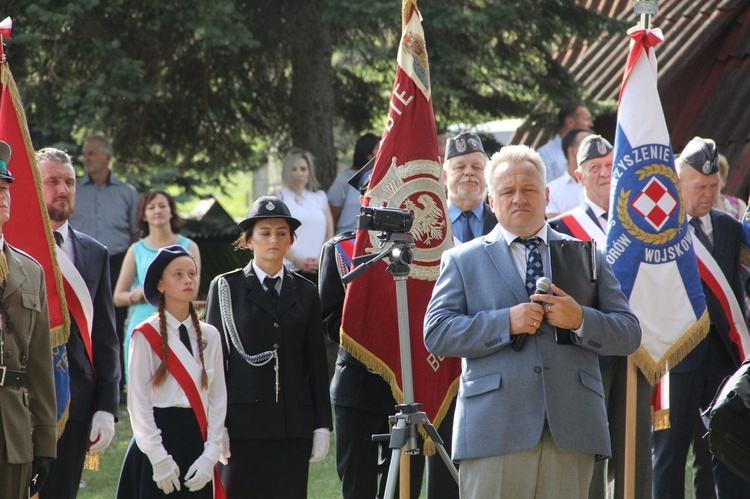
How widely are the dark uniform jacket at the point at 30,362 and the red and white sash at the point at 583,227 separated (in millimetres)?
3064

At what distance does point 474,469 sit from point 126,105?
25.6ft

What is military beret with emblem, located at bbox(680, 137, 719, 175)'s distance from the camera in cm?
684

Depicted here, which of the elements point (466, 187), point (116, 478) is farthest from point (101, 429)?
point (116, 478)

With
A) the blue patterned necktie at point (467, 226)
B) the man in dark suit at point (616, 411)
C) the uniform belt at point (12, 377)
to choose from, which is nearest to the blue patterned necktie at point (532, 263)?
the man in dark suit at point (616, 411)

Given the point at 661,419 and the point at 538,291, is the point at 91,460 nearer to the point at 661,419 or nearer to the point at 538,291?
the point at 538,291

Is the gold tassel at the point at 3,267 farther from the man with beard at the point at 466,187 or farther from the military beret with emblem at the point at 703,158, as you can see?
the military beret with emblem at the point at 703,158

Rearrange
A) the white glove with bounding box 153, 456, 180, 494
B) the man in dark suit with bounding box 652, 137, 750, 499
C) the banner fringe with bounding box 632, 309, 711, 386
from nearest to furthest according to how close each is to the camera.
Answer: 1. the white glove with bounding box 153, 456, 180, 494
2. the banner fringe with bounding box 632, 309, 711, 386
3. the man in dark suit with bounding box 652, 137, 750, 499

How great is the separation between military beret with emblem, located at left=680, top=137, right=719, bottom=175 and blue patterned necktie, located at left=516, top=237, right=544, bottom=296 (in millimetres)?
2576

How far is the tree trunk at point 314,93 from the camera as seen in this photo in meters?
11.4

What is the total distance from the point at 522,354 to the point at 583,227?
2.15 metres

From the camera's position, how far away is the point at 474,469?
451cm

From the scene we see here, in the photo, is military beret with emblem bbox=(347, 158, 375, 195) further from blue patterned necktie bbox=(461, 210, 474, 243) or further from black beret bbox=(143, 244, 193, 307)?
black beret bbox=(143, 244, 193, 307)

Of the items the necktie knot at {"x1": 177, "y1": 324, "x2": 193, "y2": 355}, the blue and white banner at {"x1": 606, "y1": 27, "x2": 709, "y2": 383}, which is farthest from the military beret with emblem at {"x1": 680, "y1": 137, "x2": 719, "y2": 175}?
the necktie knot at {"x1": 177, "y1": 324, "x2": 193, "y2": 355}

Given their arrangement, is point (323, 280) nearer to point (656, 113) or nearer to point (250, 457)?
point (250, 457)
